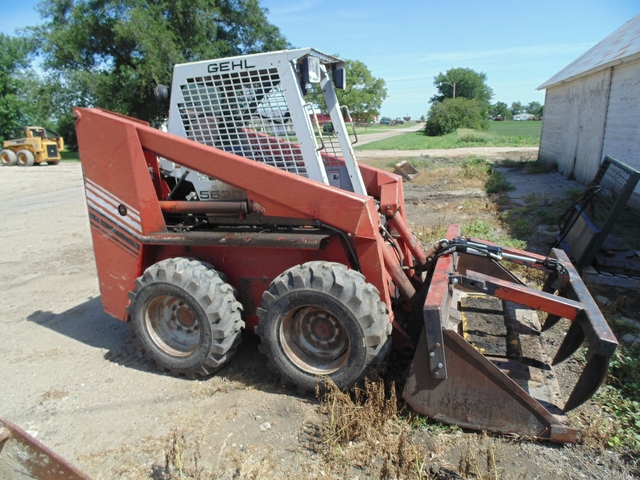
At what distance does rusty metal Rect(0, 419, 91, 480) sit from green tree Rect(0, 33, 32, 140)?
41.4 metres

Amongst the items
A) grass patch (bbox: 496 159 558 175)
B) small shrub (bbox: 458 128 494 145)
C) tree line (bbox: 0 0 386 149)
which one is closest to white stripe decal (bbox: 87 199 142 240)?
grass patch (bbox: 496 159 558 175)

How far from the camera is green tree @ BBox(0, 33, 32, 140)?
37500 millimetres

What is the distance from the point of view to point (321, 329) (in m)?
3.45

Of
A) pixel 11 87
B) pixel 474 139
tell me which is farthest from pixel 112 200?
pixel 11 87

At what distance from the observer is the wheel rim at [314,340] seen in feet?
11.2

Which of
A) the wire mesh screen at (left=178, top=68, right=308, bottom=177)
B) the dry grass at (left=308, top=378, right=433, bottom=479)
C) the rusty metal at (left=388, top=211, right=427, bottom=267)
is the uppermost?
the wire mesh screen at (left=178, top=68, right=308, bottom=177)

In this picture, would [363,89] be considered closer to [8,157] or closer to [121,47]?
[121,47]

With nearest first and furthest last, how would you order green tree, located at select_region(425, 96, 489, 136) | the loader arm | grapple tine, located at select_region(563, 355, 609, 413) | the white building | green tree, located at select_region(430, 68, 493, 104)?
1. grapple tine, located at select_region(563, 355, 609, 413)
2. the loader arm
3. the white building
4. green tree, located at select_region(425, 96, 489, 136)
5. green tree, located at select_region(430, 68, 493, 104)

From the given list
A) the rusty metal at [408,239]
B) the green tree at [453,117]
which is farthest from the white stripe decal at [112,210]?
the green tree at [453,117]

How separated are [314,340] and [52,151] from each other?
2557 cm

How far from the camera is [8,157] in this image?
23.9 meters

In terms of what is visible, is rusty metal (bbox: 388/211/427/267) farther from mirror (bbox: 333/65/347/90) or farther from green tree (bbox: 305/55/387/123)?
green tree (bbox: 305/55/387/123)

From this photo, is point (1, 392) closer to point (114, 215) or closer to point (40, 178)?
point (114, 215)

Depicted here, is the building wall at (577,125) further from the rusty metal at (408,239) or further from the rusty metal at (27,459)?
the rusty metal at (27,459)
